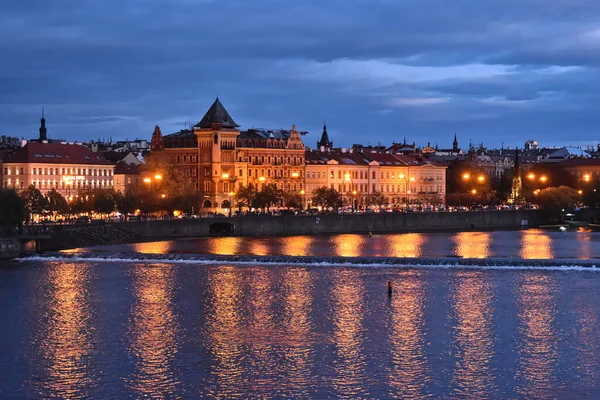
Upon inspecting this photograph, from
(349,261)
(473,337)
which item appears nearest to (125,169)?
(349,261)


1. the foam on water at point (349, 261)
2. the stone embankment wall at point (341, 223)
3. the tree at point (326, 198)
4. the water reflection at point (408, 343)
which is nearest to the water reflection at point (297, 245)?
the stone embankment wall at point (341, 223)

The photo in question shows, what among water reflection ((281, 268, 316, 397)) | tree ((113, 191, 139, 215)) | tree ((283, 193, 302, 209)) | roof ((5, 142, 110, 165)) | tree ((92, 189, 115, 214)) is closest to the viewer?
water reflection ((281, 268, 316, 397))

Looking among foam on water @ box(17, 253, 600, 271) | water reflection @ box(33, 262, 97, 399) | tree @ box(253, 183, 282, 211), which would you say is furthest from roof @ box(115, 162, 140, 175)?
water reflection @ box(33, 262, 97, 399)

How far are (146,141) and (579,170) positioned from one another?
54.2 m

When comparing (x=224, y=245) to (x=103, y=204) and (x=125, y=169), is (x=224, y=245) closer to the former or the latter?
(x=103, y=204)

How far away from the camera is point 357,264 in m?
55.4

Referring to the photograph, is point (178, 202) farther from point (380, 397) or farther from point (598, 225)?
point (380, 397)

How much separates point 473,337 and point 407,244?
38430 millimetres

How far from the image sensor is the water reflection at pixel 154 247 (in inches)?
2475

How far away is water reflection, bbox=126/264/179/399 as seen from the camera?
2886 centimetres

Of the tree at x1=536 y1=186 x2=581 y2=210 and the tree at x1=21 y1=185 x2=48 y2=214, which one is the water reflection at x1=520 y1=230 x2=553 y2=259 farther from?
the tree at x1=21 y1=185 x2=48 y2=214

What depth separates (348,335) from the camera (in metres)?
34.8

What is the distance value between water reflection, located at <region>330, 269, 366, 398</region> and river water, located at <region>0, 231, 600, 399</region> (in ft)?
0.20

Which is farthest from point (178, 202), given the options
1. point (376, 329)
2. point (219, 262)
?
point (376, 329)
